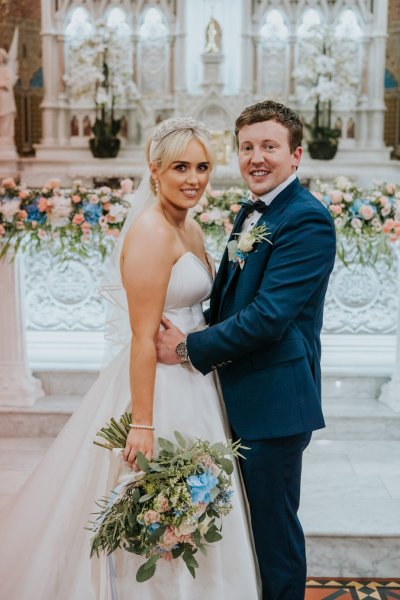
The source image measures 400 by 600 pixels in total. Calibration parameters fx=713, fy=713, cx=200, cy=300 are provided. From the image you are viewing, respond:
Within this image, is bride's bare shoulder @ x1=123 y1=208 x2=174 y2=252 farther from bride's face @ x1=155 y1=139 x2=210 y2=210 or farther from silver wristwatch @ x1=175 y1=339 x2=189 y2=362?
silver wristwatch @ x1=175 y1=339 x2=189 y2=362

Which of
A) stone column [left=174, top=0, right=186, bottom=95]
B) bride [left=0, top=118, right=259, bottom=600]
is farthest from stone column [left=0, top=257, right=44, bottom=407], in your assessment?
stone column [left=174, top=0, right=186, bottom=95]

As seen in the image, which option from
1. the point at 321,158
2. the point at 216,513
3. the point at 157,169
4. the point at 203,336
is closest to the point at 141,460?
the point at 216,513

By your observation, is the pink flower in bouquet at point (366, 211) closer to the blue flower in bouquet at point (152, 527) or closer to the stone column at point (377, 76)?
the blue flower in bouquet at point (152, 527)

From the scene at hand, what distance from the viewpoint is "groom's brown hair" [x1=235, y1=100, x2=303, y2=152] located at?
89.9 inches

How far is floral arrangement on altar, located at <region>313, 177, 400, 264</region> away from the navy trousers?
2.14 m

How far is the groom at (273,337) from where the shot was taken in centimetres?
225

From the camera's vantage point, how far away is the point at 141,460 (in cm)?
220

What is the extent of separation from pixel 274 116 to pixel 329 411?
2.82 m

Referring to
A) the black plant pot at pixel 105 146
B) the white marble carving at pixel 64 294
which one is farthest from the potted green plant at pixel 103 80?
the white marble carving at pixel 64 294

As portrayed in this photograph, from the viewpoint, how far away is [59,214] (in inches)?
172

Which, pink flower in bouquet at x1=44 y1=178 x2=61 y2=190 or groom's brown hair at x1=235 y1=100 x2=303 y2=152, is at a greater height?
groom's brown hair at x1=235 y1=100 x2=303 y2=152

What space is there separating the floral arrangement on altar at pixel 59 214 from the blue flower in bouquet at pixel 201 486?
8.04ft

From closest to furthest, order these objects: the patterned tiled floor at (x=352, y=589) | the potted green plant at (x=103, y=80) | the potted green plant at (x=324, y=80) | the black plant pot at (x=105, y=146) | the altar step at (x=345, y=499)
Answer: the patterned tiled floor at (x=352, y=589)
the altar step at (x=345, y=499)
the potted green plant at (x=324, y=80)
the potted green plant at (x=103, y=80)
the black plant pot at (x=105, y=146)

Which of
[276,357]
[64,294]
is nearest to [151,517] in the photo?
[276,357]
